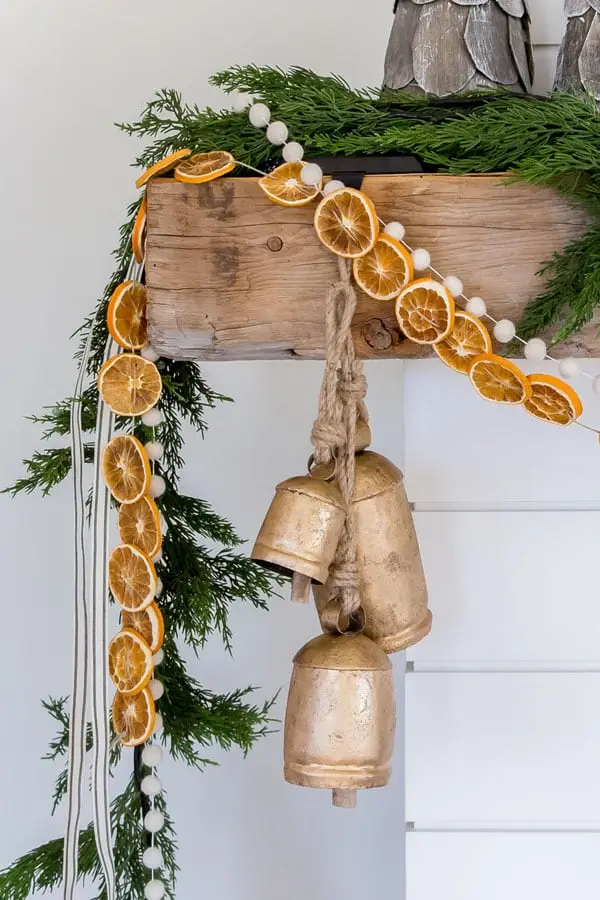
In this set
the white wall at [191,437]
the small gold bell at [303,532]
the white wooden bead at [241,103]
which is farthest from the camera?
the white wall at [191,437]

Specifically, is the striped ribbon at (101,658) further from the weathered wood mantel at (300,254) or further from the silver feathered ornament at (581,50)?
the silver feathered ornament at (581,50)

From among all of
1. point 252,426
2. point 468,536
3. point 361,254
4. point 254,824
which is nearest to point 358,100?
point 361,254

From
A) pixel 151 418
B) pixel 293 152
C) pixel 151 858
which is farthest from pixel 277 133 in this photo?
pixel 151 858

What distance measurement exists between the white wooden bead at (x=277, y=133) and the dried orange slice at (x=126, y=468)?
0.24m

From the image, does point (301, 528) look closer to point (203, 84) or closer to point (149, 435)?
point (149, 435)

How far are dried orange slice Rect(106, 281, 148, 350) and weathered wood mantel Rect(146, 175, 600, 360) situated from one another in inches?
1.3

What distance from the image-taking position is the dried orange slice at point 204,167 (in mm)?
668

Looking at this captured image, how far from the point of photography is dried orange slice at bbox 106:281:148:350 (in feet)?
2.33

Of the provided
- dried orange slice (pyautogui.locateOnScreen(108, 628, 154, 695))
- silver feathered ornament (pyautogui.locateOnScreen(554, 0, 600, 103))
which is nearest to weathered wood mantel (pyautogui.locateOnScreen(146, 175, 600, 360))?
silver feathered ornament (pyautogui.locateOnScreen(554, 0, 600, 103))

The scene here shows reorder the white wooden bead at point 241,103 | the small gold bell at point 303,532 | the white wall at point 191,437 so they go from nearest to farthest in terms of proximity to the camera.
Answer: the small gold bell at point 303,532 → the white wooden bead at point 241,103 → the white wall at point 191,437

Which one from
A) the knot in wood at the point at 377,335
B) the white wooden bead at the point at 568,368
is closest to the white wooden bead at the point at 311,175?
the knot in wood at the point at 377,335

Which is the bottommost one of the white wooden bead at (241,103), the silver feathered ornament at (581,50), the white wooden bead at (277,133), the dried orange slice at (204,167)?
the dried orange slice at (204,167)

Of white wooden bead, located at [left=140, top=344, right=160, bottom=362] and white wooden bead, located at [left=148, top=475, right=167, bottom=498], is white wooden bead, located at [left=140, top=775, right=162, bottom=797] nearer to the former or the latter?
white wooden bead, located at [left=148, top=475, right=167, bottom=498]

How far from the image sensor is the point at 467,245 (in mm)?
675
